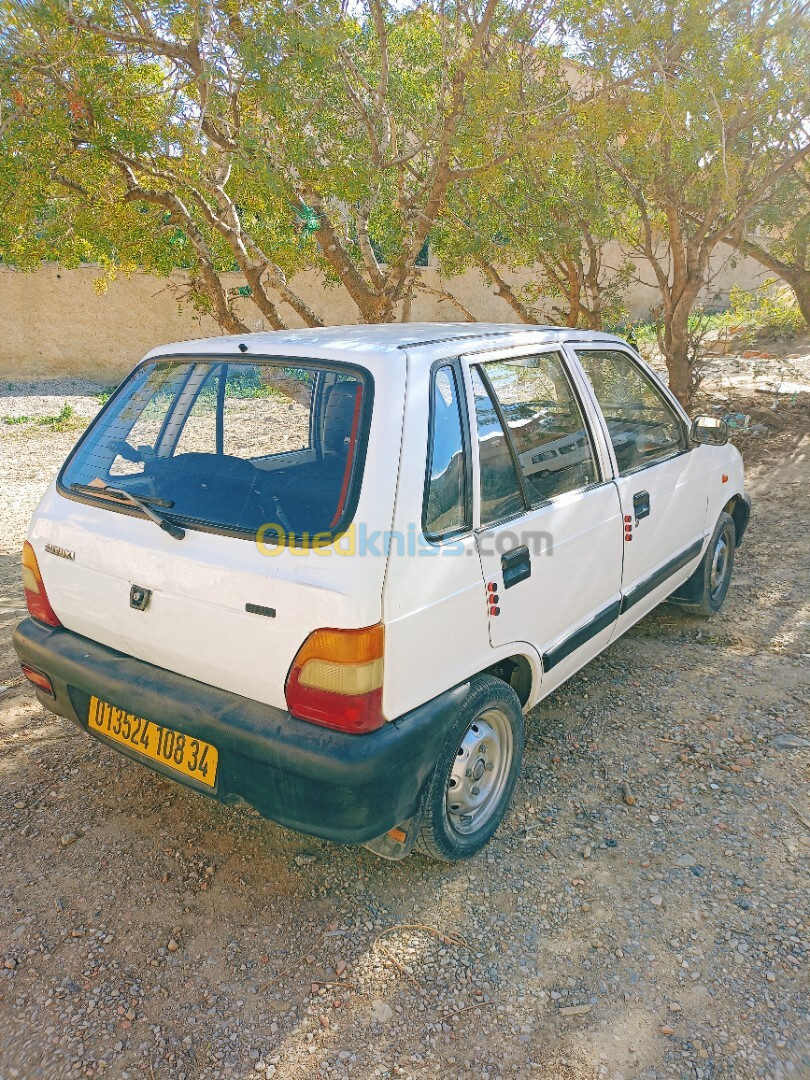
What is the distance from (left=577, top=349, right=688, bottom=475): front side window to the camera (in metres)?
3.22

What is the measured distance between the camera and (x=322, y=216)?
5.74 metres

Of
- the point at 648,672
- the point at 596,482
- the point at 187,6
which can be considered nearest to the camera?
the point at 596,482

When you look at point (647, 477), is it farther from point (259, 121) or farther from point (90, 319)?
point (90, 319)

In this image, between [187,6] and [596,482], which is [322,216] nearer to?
[187,6]

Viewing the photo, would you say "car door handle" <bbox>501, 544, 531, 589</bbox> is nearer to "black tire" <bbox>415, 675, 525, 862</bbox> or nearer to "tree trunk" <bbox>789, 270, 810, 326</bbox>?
"black tire" <bbox>415, 675, 525, 862</bbox>

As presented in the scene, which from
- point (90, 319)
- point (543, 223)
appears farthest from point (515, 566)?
point (90, 319)

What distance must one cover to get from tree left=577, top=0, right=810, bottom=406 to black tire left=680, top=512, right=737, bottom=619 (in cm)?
239

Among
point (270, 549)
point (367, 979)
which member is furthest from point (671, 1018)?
point (270, 549)

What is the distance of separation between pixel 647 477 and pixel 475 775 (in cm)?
159

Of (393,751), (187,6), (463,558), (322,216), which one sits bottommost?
(393,751)

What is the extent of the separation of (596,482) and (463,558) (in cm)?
103

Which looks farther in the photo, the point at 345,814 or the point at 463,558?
the point at 463,558

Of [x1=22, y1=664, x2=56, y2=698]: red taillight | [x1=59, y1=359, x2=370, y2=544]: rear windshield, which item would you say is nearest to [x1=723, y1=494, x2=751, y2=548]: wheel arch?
[x1=59, y1=359, x2=370, y2=544]: rear windshield

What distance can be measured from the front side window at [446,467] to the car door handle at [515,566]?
22cm
